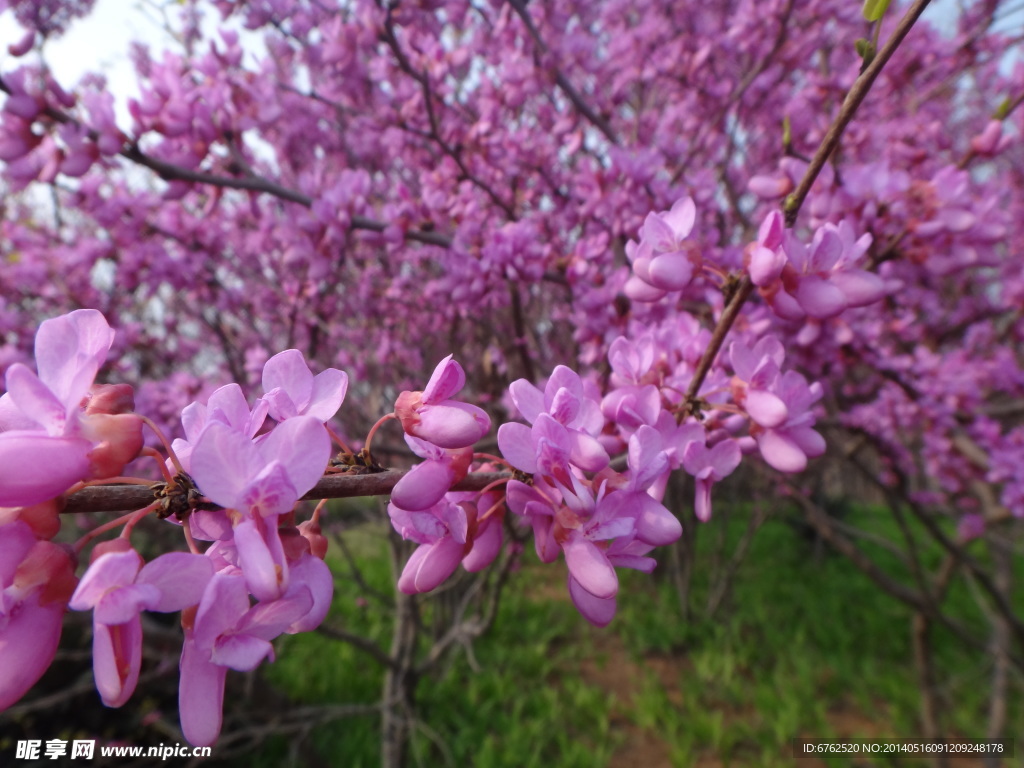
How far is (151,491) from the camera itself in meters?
0.54

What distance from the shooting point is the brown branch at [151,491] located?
1.75 feet

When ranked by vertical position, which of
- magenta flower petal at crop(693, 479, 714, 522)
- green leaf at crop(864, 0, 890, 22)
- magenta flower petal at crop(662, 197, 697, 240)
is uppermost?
green leaf at crop(864, 0, 890, 22)

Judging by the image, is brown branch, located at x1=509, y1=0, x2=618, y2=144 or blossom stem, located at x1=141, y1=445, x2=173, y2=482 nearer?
blossom stem, located at x1=141, y1=445, x2=173, y2=482

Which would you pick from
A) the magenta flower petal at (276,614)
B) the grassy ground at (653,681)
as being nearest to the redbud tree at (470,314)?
the magenta flower petal at (276,614)

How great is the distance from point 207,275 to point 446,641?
242 cm

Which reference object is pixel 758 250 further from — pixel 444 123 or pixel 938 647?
pixel 938 647

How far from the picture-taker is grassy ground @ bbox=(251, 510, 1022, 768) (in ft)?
9.81

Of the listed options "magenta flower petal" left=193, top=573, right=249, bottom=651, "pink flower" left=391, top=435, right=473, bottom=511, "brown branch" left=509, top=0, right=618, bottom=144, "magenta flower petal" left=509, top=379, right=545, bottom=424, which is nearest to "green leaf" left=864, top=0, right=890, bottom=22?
"magenta flower petal" left=509, top=379, right=545, bottom=424

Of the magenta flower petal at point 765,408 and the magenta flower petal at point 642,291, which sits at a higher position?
the magenta flower petal at point 642,291

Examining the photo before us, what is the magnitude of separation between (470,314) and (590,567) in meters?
2.15

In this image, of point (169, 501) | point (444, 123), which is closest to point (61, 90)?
point (444, 123)

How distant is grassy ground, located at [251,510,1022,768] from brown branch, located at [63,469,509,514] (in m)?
2.20

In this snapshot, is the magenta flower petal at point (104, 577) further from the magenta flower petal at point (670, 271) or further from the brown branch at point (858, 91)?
the brown branch at point (858, 91)

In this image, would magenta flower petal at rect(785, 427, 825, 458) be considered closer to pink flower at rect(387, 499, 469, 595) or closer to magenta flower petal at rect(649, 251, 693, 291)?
magenta flower petal at rect(649, 251, 693, 291)
